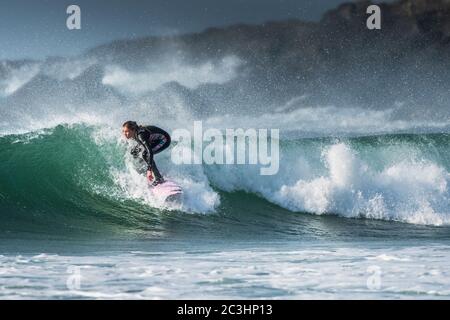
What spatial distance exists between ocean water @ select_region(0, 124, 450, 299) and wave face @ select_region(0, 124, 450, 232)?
1.3 inches

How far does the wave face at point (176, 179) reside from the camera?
11445 mm

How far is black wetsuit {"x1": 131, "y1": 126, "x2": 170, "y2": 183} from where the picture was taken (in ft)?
33.1

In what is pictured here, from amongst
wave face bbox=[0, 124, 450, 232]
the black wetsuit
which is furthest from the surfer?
wave face bbox=[0, 124, 450, 232]

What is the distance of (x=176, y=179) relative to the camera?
43.9ft

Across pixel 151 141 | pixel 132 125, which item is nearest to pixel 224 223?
pixel 151 141

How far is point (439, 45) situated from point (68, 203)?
85.9ft

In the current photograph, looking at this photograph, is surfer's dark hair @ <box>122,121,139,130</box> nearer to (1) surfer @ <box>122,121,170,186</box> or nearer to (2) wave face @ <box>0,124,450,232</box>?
(1) surfer @ <box>122,121,170,186</box>

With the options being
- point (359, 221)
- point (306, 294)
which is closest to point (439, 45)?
point (359, 221)

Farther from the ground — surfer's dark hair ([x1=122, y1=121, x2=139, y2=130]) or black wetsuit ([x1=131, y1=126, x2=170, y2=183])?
surfer's dark hair ([x1=122, y1=121, x2=139, y2=130])

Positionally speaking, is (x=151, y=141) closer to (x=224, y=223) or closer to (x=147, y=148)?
(x=147, y=148)
